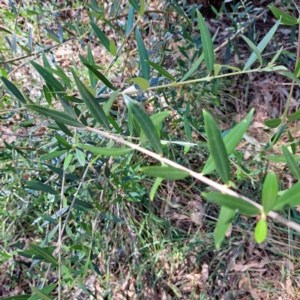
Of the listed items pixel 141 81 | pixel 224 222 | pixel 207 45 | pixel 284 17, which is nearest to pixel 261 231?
pixel 224 222

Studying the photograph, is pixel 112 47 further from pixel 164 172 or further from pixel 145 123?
pixel 164 172

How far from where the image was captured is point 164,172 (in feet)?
1.58

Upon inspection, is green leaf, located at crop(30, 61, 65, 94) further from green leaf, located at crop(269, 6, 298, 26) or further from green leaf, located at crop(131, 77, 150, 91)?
green leaf, located at crop(269, 6, 298, 26)

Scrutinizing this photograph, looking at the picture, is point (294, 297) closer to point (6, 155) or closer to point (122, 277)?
point (122, 277)

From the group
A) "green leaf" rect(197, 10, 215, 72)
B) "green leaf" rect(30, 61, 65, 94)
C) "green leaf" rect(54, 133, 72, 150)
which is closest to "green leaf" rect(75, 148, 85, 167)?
"green leaf" rect(54, 133, 72, 150)

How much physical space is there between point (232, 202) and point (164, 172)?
0.36ft

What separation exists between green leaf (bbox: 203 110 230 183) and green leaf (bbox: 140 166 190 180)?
0.05 meters

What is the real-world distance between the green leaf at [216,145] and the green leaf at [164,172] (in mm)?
50

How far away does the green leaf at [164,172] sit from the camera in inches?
18.5

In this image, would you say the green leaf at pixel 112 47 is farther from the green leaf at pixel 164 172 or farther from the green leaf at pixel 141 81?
the green leaf at pixel 164 172

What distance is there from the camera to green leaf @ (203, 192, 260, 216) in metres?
0.40

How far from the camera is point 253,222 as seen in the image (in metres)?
2.04

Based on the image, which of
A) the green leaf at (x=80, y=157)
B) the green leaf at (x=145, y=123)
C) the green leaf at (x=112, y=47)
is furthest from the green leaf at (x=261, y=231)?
the green leaf at (x=80, y=157)

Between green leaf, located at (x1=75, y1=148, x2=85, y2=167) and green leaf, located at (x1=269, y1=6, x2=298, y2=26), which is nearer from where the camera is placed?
green leaf, located at (x1=269, y1=6, x2=298, y2=26)
